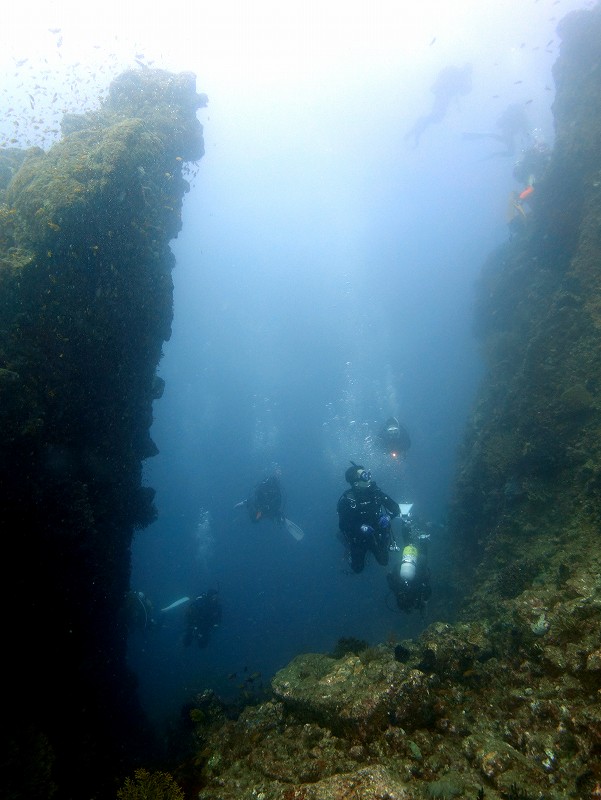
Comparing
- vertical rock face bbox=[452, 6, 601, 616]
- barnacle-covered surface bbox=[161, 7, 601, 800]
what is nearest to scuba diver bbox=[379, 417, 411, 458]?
vertical rock face bbox=[452, 6, 601, 616]

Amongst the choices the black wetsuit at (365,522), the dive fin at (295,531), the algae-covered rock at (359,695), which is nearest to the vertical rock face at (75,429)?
the algae-covered rock at (359,695)

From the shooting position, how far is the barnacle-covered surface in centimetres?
362

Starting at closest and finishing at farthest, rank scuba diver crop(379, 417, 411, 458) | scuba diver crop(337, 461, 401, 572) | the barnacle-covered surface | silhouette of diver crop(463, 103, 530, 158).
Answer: the barnacle-covered surface
scuba diver crop(337, 461, 401, 572)
scuba diver crop(379, 417, 411, 458)
silhouette of diver crop(463, 103, 530, 158)

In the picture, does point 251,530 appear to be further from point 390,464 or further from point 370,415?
point 370,415

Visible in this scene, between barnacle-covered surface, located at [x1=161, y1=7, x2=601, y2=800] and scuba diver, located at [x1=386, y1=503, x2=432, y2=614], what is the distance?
3.99 ft

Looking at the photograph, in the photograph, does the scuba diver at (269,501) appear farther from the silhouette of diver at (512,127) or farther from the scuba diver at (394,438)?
the silhouette of diver at (512,127)

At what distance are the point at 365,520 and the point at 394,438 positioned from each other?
33.0ft

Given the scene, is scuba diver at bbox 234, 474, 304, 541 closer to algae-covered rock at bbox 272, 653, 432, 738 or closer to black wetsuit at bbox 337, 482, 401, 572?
black wetsuit at bbox 337, 482, 401, 572

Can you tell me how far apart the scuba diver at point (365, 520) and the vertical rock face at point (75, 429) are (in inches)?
200

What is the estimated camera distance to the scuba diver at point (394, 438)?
18.5 meters

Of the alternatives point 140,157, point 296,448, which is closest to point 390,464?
point 296,448

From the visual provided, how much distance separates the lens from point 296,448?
240 ft

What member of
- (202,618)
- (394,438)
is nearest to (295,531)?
(202,618)

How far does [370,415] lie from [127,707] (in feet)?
223
